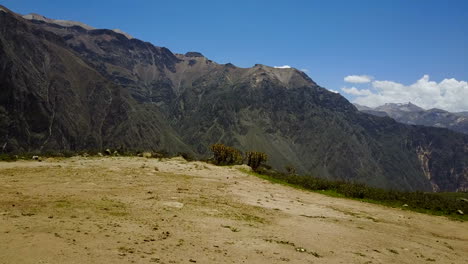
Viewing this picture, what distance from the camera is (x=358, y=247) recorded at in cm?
1462

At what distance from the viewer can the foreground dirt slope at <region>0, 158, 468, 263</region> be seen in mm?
11391

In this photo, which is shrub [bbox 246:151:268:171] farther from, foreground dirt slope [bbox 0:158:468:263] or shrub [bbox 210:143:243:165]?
foreground dirt slope [bbox 0:158:468:263]

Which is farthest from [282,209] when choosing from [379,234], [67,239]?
[67,239]

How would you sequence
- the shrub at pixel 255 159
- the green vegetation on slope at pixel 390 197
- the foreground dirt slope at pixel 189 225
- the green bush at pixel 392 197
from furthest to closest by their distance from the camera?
the shrub at pixel 255 159, the green bush at pixel 392 197, the green vegetation on slope at pixel 390 197, the foreground dirt slope at pixel 189 225

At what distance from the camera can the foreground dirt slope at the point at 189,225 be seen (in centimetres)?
1139

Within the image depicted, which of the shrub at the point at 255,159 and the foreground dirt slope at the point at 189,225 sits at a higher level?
the shrub at the point at 255,159

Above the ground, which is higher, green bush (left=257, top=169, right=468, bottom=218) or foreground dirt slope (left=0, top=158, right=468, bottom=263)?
green bush (left=257, top=169, right=468, bottom=218)

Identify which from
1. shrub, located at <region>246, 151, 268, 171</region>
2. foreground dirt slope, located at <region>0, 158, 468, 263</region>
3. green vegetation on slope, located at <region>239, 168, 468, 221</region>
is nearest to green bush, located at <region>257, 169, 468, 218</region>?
green vegetation on slope, located at <region>239, 168, 468, 221</region>

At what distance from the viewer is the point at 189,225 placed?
14.8 metres

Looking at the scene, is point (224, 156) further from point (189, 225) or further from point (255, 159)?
point (189, 225)

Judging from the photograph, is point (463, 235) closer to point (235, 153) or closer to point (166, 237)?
point (166, 237)

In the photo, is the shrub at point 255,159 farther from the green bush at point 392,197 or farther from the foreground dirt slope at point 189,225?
the foreground dirt slope at point 189,225

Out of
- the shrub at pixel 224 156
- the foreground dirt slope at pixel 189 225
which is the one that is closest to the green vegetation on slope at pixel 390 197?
the foreground dirt slope at pixel 189 225

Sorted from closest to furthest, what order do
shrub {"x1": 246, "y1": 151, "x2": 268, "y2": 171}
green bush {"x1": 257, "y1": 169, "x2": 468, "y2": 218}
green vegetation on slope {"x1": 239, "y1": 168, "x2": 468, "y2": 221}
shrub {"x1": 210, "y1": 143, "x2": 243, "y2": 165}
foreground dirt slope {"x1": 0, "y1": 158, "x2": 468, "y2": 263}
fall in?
1. foreground dirt slope {"x1": 0, "y1": 158, "x2": 468, "y2": 263}
2. green vegetation on slope {"x1": 239, "y1": 168, "x2": 468, "y2": 221}
3. green bush {"x1": 257, "y1": 169, "x2": 468, "y2": 218}
4. shrub {"x1": 246, "y1": 151, "x2": 268, "y2": 171}
5. shrub {"x1": 210, "y1": 143, "x2": 243, "y2": 165}
